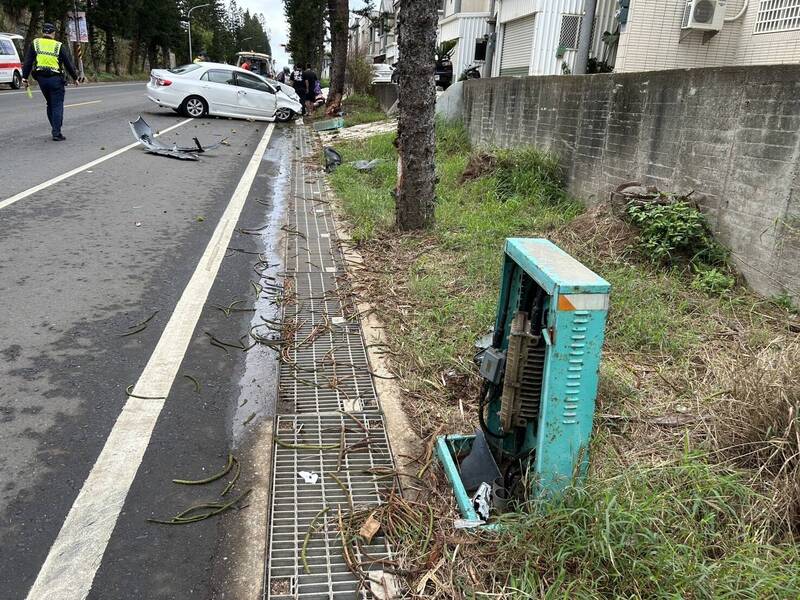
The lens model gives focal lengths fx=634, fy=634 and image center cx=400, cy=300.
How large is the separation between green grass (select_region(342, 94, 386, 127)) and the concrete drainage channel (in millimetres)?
15045

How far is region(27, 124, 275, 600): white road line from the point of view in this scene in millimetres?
2379

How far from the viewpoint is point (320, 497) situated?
9.66 ft

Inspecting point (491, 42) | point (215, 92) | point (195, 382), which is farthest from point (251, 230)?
point (491, 42)

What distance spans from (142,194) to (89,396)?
18.8 feet

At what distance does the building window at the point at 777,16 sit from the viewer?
746cm

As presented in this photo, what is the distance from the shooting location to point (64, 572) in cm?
240

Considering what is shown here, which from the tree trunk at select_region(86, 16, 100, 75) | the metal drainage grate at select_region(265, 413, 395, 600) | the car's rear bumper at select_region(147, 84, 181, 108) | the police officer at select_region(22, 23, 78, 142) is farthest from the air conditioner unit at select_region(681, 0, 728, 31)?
the tree trunk at select_region(86, 16, 100, 75)

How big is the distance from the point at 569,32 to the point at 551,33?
428 millimetres

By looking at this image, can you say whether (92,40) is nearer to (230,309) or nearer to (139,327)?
(230,309)

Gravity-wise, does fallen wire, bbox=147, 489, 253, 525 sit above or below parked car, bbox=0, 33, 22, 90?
below

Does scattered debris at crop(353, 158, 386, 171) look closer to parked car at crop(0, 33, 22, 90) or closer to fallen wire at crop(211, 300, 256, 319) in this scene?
fallen wire at crop(211, 300, 256, 319)

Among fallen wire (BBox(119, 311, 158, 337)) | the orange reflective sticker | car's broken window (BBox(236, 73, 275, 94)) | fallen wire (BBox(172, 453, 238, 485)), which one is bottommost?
fallen wire (BBox(172, 453, 238, 485))

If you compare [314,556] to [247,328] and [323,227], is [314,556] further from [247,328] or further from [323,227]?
[323,227]

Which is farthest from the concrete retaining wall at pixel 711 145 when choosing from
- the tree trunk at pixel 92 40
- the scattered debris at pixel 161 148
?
the tree trunk at pixel 92 40
